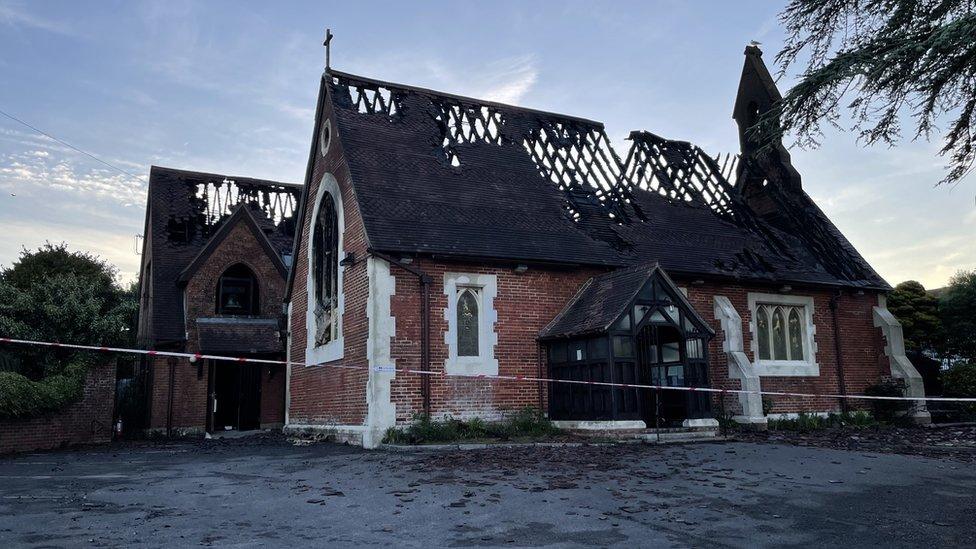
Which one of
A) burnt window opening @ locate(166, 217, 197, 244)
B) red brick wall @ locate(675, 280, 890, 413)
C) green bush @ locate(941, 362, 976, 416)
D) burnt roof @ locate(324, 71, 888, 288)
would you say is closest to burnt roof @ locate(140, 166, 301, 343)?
burnt window opening @ locate(166, 217, 197, 244)

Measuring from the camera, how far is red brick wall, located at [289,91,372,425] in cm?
1480

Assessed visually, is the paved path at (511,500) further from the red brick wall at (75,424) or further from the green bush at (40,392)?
the red brick wall at (75,424)

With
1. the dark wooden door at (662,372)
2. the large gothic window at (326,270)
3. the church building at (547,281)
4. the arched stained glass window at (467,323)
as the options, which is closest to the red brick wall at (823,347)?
the church building at (547,281)

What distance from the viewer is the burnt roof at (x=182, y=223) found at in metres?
22.2

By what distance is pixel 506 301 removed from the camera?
15.2 m

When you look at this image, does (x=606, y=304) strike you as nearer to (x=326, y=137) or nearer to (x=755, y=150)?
(x=326, y=137)

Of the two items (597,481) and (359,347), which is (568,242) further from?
(597,481)

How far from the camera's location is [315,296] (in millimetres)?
18562

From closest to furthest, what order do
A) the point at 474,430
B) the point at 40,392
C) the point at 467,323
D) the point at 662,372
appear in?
the point at 474,430 < the point at 467,323 < the point at 40,392 < the point at 662,372

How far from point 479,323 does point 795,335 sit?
913 cm

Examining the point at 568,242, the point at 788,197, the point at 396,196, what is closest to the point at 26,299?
the point at 396,196

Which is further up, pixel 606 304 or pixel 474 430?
pixel 606 304

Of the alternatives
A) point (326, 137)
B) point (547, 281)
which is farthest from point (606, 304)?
point (326, 137)

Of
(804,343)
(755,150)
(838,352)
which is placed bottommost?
(838,352)
